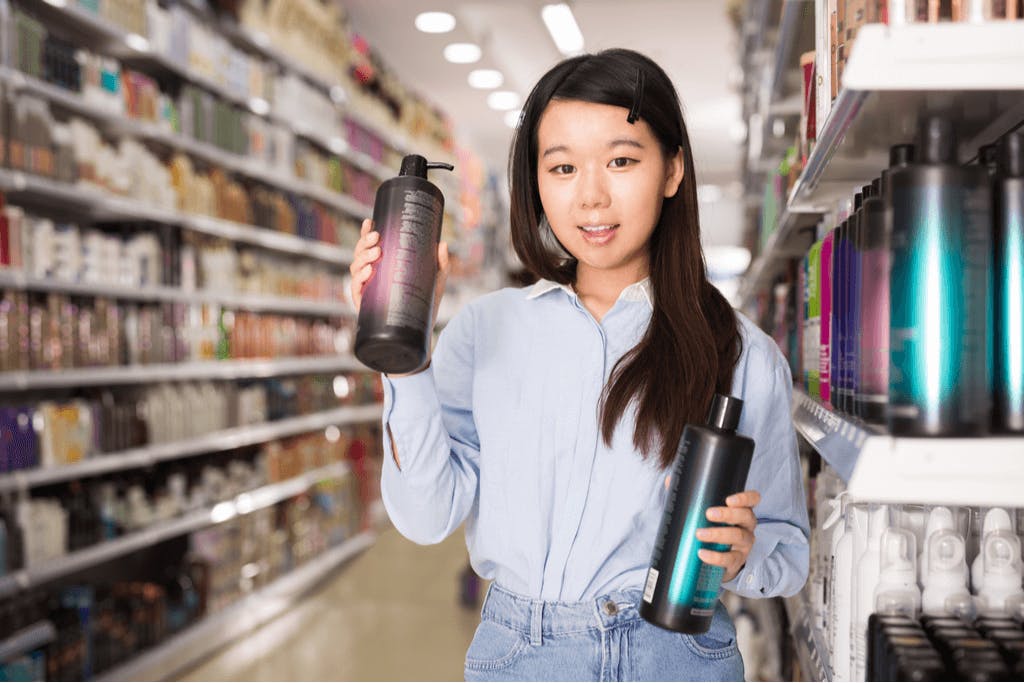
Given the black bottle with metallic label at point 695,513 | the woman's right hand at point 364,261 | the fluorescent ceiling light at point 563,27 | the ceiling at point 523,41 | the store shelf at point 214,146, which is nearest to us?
the black bottle with metallic label at point 695,513

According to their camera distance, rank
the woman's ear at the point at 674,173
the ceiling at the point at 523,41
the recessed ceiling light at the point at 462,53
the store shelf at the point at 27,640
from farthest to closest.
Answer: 1. the recessed ceiling light at the point at 462,53
2. the ceiling at the point at 523,41
3. the store shelf at the point at 27,640
4. the woman's ear at the point at 674,173

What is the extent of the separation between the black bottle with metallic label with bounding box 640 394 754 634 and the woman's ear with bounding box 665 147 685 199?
46 cm

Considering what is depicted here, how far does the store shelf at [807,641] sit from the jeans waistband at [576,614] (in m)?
0.37

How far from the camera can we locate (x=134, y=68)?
168 inches

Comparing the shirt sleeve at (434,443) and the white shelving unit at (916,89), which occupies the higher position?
the white shelving unit at (916,89)

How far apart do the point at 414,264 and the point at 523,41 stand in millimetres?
6825

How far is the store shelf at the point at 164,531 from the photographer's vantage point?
10.6 feet

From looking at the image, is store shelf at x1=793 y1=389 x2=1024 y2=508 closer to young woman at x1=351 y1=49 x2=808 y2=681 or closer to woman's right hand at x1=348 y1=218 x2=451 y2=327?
young woman at x1=351 y1=49 x2=808 y2=681

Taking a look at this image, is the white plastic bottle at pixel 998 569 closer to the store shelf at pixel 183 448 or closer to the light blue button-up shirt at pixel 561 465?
the light blue button-up shirt at pixel 561 465

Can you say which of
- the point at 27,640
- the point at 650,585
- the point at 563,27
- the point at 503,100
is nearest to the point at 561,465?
the point at 650,585

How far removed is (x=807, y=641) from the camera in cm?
180

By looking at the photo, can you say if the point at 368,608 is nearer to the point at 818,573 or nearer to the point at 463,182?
the point at 818,573

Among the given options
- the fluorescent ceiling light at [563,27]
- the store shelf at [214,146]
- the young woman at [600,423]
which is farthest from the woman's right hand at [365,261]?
the fluorescent ceiling light at [563,27]

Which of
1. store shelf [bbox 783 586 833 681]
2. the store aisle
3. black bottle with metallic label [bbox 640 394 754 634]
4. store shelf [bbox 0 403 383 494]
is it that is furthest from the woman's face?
the store aisle
